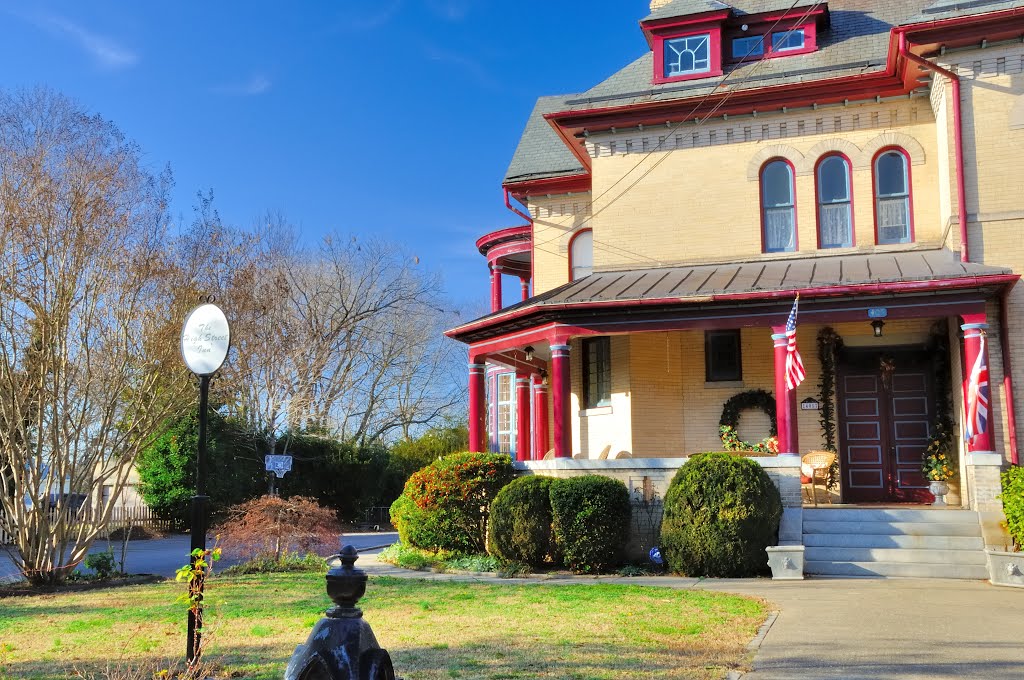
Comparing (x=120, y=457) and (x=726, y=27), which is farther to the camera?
(x=726, y=27)

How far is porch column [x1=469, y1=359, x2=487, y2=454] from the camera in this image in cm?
1842

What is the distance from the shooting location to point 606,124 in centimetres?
1838

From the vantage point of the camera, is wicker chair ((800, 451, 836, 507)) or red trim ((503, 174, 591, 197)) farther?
red trim ((503, 174, 591, 197))

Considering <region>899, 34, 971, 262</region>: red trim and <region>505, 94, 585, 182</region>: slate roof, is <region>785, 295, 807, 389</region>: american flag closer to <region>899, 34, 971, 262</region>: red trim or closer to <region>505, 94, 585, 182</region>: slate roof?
<region>899, 34, 971, 262</region>: red trim

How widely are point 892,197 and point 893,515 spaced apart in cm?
619

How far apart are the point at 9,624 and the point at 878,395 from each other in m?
14.5

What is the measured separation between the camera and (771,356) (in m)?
17.7

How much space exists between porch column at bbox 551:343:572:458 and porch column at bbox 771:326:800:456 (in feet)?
11.7

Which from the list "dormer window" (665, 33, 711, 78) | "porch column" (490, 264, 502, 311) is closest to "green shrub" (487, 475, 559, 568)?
"dormer window" (665, 33, 711, 78)

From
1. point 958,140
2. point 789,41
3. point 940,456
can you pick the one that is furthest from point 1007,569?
point 789,41

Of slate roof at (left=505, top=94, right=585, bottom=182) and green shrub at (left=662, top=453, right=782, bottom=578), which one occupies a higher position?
slate roof at (left=505, top=94, right=585, bottom=182)

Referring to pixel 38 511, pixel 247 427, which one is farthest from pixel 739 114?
pixel 247 427

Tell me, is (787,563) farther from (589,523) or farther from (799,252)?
(799,252)

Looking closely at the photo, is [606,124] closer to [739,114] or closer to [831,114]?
[739,114]
